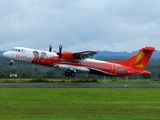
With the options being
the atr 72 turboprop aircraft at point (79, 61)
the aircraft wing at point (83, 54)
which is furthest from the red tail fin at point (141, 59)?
the aircraft wing at point (83, 54)

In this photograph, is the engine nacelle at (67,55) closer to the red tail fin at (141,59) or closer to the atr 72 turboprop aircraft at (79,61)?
the atr 72 turboprop aircraft at (79,61)

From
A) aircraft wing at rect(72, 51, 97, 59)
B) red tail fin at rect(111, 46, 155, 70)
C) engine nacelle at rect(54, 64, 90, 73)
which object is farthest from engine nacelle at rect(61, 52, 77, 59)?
red tail fin at rect(111, 46, 155, 70)

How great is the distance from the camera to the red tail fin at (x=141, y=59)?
7230cm

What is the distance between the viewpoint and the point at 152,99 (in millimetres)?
35781

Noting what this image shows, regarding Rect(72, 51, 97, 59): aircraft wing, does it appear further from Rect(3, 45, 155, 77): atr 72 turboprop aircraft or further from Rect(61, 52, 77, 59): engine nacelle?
Rect(61, 52, 77, 59): engine nacelle

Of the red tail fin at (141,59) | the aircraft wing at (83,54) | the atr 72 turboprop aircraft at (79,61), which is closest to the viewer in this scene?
the atr 72 turboprop aircraft at (79,61)

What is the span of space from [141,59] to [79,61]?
10.7m

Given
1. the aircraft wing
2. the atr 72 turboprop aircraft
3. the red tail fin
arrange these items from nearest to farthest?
the atr 72 turboprop aircraft → the aircraft wing → the red tail fin

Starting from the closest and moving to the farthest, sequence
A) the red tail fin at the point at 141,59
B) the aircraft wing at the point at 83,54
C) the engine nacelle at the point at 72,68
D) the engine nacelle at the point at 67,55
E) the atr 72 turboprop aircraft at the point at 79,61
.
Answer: the atr 72 turboprop aircraft at the point at 79,61
the aircraft wing at the point at 83,54
the engine nacelle at the point at 72,68
the engine nacelle at the point at 67,55
the red tail fin at the point at 141,59

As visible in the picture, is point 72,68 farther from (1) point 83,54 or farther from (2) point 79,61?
(1) point 83,54

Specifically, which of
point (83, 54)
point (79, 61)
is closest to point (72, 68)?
point (79, 61)

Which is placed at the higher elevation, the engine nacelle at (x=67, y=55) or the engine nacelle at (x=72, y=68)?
the engine nacelle at (x=67, y=55)

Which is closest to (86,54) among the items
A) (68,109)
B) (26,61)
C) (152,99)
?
(26,61)

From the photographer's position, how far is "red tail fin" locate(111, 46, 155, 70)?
237 feet
